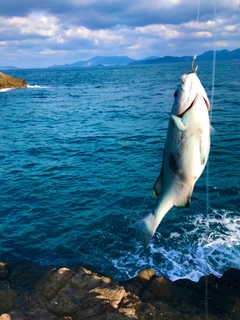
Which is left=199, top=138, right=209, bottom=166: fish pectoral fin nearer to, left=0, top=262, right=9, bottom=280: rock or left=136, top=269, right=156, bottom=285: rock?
left=136, top=269, right=156, bottom=285: rock

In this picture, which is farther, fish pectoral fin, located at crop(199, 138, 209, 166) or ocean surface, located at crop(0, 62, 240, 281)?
ocean surface, located at crop(0, 62, 240, 281)

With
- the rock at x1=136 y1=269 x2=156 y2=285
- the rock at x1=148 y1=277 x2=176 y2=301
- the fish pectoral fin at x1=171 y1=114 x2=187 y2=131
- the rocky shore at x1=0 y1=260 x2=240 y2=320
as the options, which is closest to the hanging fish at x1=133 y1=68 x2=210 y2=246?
the fish pectoral fin at x1=171 y1=114 x2=187 y2=131

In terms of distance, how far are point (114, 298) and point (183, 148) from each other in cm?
629

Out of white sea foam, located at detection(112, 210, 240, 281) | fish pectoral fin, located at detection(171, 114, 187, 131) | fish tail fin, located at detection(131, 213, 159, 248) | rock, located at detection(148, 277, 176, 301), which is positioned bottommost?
white sea foam, located at detection(112, 210, 240, 281)

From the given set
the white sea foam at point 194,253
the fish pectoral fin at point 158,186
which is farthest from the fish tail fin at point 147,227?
the white sea foam at point 194,253

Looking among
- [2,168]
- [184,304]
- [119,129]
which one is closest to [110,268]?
[184,304]

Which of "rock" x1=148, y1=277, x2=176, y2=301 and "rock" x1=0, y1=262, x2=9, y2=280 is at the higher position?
"rock" x1=148, y1=277, x2=176, y2=301

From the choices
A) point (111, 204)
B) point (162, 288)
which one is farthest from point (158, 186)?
point (111, 204)

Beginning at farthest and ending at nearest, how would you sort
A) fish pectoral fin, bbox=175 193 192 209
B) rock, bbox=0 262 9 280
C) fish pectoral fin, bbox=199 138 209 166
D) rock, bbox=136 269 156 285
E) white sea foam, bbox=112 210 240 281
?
white sea foam, bbox=112 210 240 281
rock, bbox=0 262 9 280
rock, bbox=136 269 156 285
fish pectoral fin, bbox=175 193 192 209
fish pectoral fin, bbox=199 138 209 166

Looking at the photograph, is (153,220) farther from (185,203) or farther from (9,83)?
(9,83)

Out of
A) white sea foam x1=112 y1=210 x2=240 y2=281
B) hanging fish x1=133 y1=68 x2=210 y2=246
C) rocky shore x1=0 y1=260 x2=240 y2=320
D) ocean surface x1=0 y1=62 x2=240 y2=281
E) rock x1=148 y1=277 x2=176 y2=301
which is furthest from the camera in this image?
ocean surface x1=0 y1=62 x2=240 y2=281

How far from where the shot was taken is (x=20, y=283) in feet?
36.7

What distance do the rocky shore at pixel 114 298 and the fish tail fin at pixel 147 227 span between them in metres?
4.22

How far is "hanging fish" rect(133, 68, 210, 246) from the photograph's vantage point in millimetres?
3734
